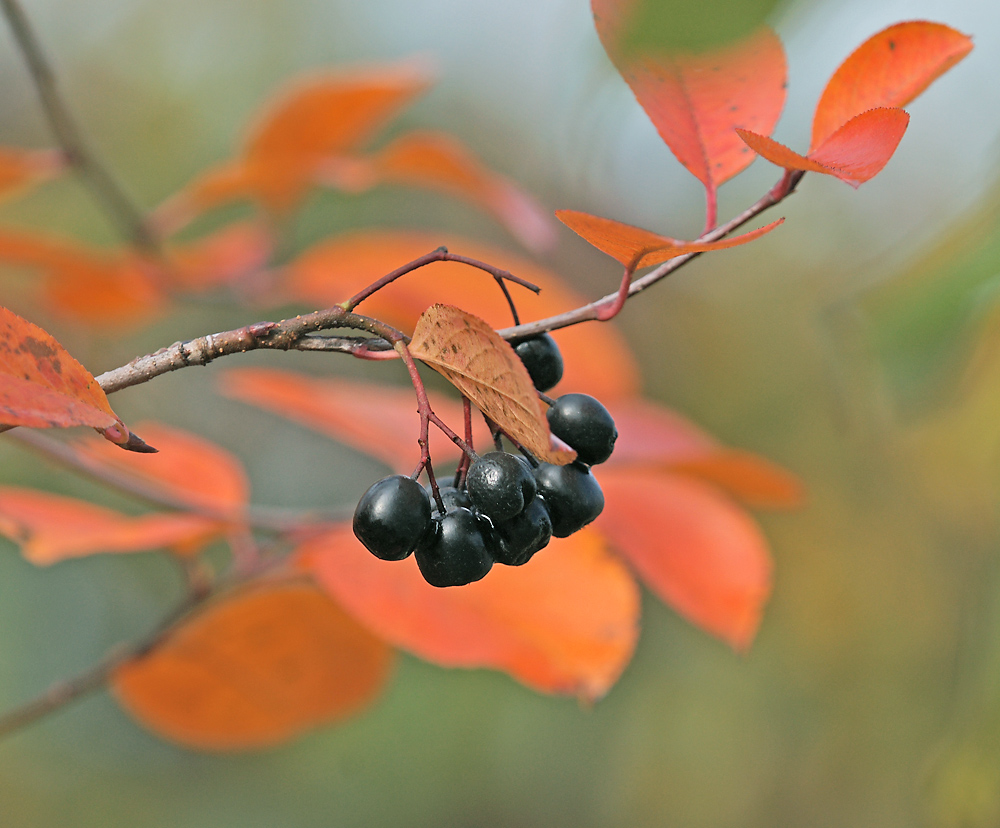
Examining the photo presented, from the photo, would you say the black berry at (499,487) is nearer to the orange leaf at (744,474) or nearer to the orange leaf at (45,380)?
the orange leaf at (45,380)

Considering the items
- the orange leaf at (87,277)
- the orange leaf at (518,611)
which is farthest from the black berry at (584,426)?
the orange leaf at (87,277)

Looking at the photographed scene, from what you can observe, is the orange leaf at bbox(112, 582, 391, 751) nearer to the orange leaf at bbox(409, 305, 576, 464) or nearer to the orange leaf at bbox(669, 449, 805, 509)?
the orange leaf at bbox(669, 449, 805, 509)

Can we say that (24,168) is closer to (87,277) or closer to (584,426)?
(87,277)

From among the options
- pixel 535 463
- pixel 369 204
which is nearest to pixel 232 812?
pixel 369 204

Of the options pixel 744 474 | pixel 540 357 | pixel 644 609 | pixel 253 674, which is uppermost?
pixel 540 357

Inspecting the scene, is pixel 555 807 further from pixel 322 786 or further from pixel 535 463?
pixel 535 463

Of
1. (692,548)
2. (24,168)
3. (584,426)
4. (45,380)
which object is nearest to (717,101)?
(584,426)
